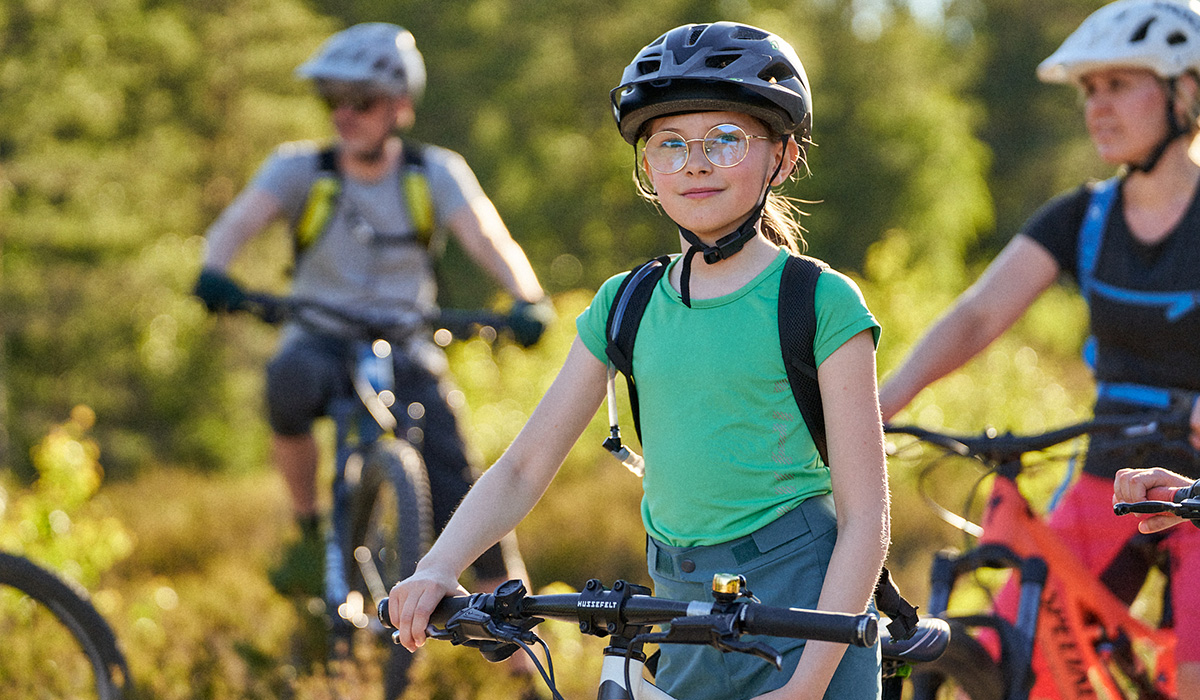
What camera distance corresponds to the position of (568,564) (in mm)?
8562

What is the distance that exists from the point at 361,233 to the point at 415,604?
11.1 feet

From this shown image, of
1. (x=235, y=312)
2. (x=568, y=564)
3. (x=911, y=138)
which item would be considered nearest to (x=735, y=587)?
(x=235, y=312)

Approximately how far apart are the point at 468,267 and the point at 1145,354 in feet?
86.5

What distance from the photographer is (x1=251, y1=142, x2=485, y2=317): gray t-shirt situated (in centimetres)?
539

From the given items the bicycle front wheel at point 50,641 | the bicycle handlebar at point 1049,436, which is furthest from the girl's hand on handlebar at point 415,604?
the bicycle front wheel at point 50,641

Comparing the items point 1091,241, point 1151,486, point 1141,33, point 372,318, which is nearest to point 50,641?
point 372,318

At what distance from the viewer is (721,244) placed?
2.40 m

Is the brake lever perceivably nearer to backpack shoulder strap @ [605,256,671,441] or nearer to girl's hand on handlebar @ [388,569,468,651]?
backpack shoulder strap @ [605,256,671,441]

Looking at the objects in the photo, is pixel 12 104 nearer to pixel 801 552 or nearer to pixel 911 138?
pixel 801 552

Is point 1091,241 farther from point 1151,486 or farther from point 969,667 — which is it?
point 1151,486

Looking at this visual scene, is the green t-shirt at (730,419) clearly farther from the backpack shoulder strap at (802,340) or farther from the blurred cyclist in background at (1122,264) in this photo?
the blurred cyclist in background at (1122,264)

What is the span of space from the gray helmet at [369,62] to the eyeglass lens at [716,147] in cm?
303

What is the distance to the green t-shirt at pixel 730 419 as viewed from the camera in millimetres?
2316

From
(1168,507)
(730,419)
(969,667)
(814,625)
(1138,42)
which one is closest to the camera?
(814,625)
